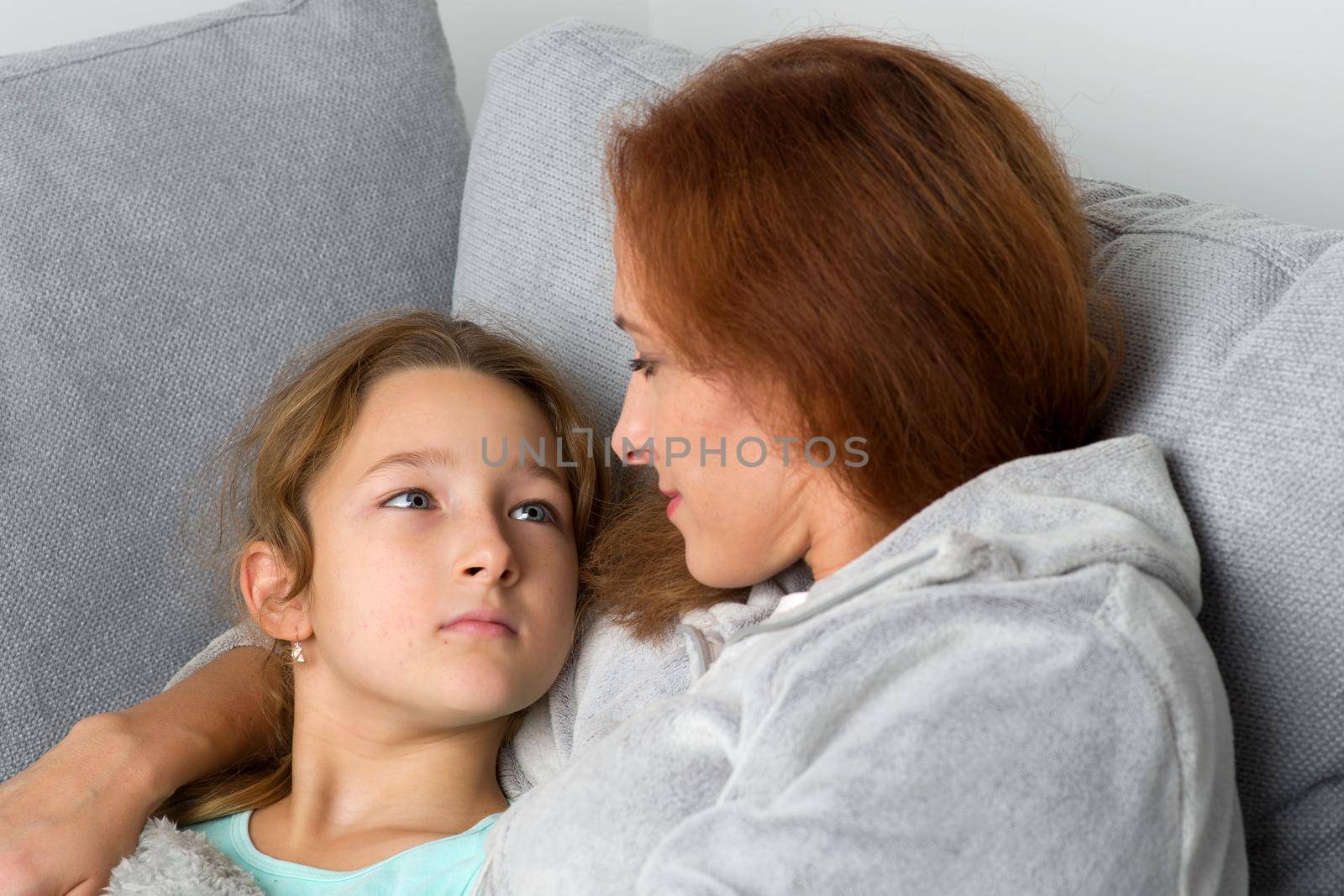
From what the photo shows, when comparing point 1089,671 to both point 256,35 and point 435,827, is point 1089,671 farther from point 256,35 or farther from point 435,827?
point 256,35

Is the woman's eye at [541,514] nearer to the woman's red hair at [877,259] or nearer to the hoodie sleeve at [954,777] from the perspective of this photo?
the woman's red hair at [877,259]

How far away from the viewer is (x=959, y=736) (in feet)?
2.39

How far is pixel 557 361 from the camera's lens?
143 centimetres

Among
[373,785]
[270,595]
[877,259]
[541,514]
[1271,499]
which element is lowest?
[373,785]

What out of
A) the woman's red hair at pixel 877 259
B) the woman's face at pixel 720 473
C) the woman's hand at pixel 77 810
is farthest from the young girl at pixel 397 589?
the woman's red hair at pixel 877 259

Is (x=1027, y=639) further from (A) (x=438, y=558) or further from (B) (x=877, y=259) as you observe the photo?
(A) (x=438, y=558)

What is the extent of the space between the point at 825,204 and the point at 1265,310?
1.23ft

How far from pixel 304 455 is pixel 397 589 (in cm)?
23

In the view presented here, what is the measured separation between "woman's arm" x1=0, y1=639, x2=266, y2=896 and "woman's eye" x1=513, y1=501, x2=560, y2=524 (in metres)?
0.37

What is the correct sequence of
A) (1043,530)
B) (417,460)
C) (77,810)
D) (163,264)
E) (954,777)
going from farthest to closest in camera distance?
(163,264) < (417,460) < (77,810) < (1043,530) < (954,777)

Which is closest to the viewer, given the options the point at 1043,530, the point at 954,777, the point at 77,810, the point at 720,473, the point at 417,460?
the point at 954,777

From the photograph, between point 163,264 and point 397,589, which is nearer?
point 397,589

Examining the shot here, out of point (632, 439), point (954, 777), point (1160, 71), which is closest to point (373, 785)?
point (632, 439)

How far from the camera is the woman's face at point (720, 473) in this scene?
0.98 meters
